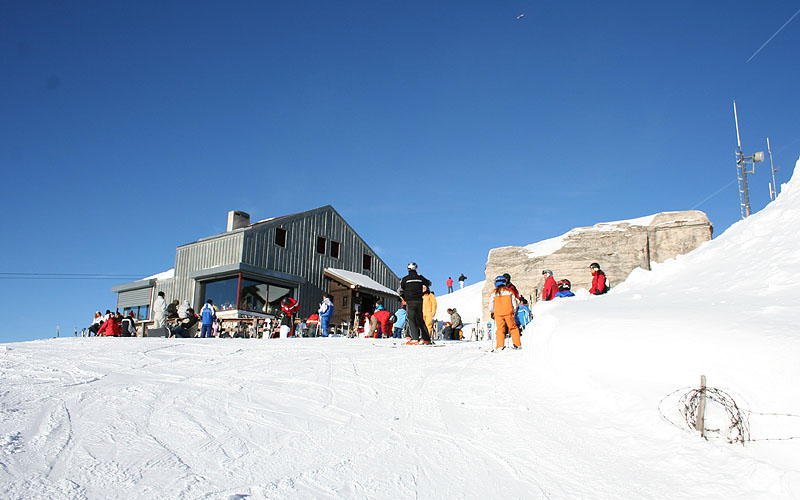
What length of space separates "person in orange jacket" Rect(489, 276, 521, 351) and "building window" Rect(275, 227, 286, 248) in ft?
57.5

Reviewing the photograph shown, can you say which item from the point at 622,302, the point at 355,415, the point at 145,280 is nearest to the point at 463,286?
the point at 145,280

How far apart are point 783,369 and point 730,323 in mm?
997

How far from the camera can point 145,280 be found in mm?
29000

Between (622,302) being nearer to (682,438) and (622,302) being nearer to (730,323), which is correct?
(730,323)

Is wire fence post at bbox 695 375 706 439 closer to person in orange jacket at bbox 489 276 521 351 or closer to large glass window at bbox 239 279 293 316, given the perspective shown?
person in orange jacket at bbox 489 276 521 351

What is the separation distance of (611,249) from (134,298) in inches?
961

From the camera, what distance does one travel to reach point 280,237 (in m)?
25.8

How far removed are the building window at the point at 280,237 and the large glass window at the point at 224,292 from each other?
289 cm

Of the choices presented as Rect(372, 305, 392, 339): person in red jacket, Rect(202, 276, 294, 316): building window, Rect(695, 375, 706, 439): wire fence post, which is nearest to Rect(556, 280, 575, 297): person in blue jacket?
Rect(372, 305, 392, 339): person in red jacket

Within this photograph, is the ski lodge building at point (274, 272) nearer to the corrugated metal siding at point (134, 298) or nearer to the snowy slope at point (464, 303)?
the corrugated metal siding at point (134, 298)

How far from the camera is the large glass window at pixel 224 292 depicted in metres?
23.4

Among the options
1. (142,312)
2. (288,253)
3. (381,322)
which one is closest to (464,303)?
(288,253)

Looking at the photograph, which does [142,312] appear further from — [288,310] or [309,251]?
[288,310]

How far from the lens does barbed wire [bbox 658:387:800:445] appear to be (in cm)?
403
